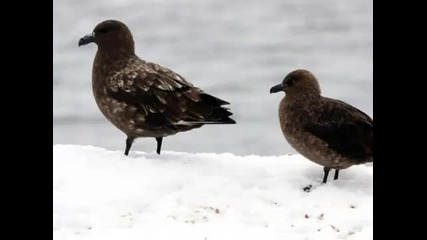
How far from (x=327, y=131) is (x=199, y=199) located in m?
1.11

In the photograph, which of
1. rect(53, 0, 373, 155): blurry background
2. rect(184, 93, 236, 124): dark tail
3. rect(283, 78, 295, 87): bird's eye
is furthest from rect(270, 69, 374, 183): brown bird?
rect(53, 0, 373, 155): blurry background

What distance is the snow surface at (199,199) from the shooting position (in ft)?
19.0

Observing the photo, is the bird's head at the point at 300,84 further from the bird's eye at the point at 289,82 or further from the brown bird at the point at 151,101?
the brown bird at the point at 151,101

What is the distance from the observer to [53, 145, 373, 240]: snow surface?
5.80 metres

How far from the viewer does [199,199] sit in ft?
20.5

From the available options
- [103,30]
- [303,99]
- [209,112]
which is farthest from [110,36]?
[303,99]

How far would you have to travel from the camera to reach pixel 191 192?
6.33 m

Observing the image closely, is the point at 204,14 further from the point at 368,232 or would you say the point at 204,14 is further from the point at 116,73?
the point at 368,232

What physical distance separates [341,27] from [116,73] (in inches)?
508

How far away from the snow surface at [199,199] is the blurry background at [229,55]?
4702 millimetres

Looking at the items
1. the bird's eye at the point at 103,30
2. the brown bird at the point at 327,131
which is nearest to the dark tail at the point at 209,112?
the brown bird at the point at 327,131

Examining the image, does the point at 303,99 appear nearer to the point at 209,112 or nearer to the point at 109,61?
the point at 209,112

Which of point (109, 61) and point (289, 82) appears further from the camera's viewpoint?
point (109, 61)
